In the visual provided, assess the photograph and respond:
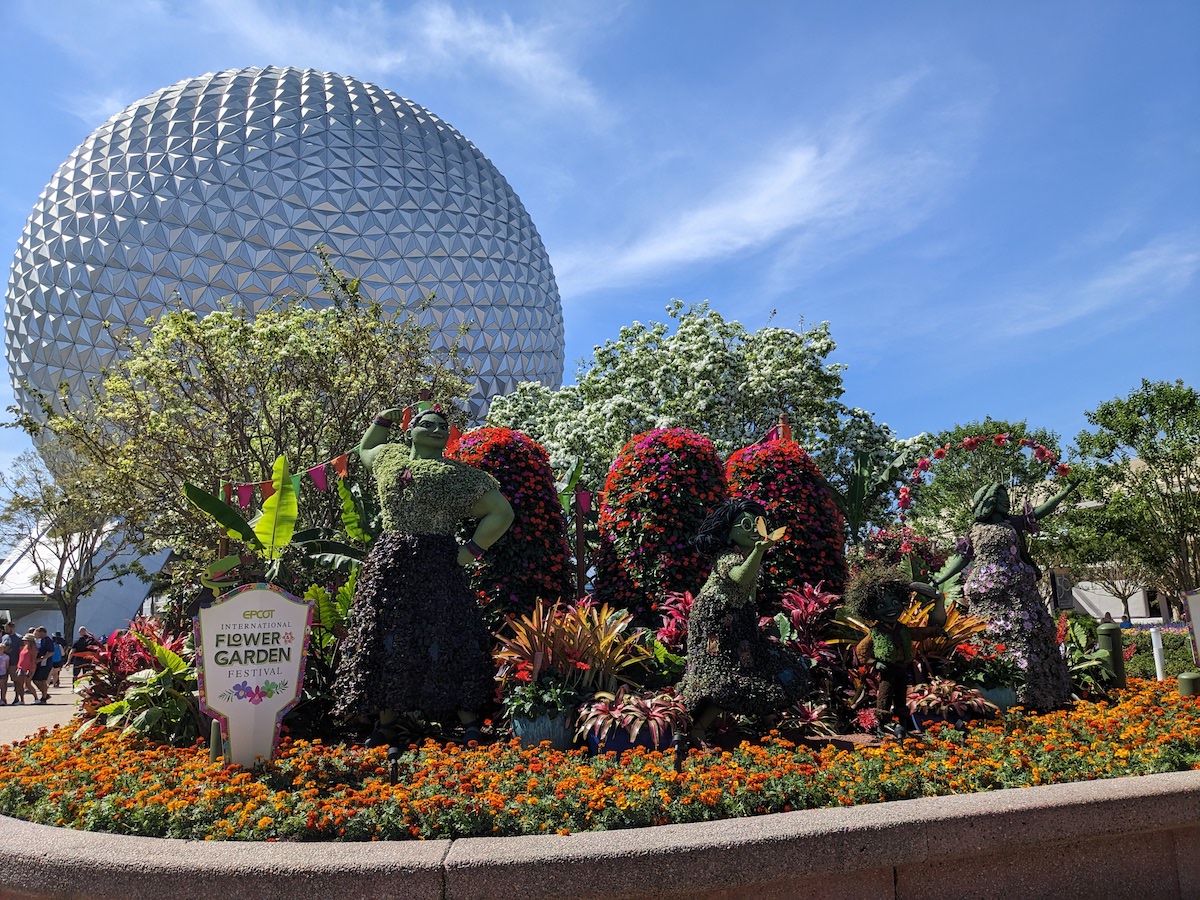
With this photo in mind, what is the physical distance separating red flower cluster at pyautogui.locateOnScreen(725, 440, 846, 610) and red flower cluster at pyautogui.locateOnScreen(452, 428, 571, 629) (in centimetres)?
231

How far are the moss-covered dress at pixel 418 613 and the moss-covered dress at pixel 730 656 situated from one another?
1.85 metres

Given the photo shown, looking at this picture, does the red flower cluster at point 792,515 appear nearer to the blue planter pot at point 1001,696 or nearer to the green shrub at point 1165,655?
the blue planter pot at point 1001,696

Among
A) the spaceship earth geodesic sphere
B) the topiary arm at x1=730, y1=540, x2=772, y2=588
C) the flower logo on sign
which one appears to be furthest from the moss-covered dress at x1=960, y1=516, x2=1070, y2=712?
the spaceship earth geodesic sphere

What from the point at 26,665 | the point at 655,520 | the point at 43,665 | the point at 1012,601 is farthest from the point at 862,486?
the point at 26,665

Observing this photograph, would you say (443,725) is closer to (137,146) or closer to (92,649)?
(92,649)

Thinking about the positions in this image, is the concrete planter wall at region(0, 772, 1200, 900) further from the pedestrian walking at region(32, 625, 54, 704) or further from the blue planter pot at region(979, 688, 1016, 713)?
the pedestrian walking at region(32, 625, 54, 704)

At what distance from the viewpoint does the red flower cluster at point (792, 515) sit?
9375 millimetres

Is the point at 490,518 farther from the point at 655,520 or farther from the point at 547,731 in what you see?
the point at 655,520

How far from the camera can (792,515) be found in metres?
9.59

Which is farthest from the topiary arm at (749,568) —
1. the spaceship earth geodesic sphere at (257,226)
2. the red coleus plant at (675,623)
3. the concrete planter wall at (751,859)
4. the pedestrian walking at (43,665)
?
the spaceship earth geodesic sphere at (257,226)

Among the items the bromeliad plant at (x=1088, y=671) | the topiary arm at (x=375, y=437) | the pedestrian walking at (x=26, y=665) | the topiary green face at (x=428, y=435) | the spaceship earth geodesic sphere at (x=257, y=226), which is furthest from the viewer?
the spaceship earth geodesic sphere at (x=257, y=226)

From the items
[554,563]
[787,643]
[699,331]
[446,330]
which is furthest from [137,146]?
[787,643]

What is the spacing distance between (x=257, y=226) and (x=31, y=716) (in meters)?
20.8

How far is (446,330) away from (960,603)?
25.8m
